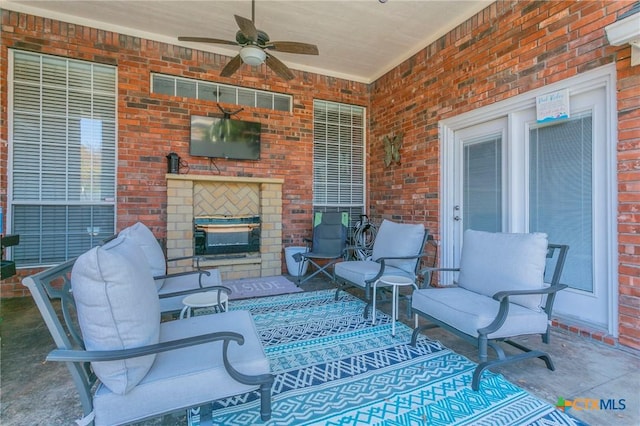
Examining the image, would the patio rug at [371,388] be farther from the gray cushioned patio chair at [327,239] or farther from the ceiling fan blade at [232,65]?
the ceiling fan blade at [232,65]

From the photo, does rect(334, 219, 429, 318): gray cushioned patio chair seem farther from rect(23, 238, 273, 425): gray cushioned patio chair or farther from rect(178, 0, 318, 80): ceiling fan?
rect(178, 0, 318, 80): ceiling fan

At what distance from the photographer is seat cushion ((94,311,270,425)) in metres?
1.14

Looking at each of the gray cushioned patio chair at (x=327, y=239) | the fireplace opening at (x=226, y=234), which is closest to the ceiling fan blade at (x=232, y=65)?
the fireplace opening at (x=226, y=234)

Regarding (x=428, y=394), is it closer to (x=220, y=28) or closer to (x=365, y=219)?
(x=365, y=219)

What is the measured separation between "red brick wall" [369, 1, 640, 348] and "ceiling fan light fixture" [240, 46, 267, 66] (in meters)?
2.42

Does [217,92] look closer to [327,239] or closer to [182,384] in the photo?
[327,239]

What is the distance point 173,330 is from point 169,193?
291 cm

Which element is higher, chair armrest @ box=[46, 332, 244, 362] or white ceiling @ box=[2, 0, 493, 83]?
white ceiling @ box=[2, 0, 493, 83]

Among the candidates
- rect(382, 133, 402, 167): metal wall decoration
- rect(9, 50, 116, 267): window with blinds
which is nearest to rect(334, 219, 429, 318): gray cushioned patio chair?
rect(382, 133, 402, 167): metal wall decoration

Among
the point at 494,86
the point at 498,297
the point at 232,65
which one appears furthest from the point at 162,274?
the point at 494,86

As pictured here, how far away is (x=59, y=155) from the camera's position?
3803 millimetres

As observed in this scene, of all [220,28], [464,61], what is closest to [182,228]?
[220,28]

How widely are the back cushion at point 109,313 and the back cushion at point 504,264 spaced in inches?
87.8

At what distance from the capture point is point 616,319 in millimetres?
2330
